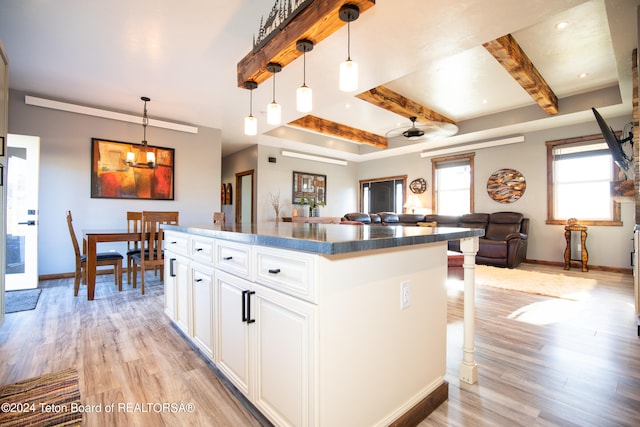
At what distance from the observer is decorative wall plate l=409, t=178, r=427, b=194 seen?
24.8ft

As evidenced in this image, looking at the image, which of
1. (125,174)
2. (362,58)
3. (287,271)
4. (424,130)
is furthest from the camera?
(424,130)

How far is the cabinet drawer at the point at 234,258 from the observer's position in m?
1.32

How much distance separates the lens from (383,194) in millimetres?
8641

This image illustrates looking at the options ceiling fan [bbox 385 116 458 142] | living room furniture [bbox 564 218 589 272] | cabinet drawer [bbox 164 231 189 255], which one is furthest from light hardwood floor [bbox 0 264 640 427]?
ceiling fan [bbox 385 116 458 142]

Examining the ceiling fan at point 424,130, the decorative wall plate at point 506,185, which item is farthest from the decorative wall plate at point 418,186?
the ceiling fan at point 424,130

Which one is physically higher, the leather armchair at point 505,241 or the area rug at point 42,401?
the leather armchair at point 505,241

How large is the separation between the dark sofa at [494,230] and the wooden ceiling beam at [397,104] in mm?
2298

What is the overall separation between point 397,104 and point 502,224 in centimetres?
333

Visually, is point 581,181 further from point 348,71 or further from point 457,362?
point 348,71

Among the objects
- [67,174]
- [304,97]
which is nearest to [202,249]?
[304,97]

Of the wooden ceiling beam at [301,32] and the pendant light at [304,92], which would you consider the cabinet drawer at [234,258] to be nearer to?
the pendant light at [304,92]

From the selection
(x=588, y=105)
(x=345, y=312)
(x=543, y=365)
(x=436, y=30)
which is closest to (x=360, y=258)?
(x=345, y=312)

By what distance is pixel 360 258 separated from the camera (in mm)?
1058

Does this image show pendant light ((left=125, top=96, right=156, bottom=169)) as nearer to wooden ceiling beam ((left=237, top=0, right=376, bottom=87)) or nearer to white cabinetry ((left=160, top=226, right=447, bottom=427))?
wooden ceiling beam ((left=237, top=0, right=376, bottom=87))
